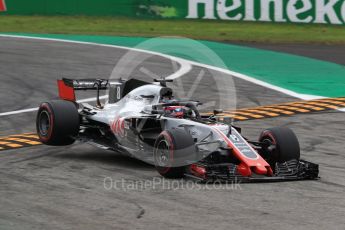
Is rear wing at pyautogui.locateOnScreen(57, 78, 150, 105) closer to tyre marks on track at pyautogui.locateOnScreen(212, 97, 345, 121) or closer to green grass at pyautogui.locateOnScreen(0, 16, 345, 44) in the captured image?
tyre marks on track at pyautogui.locateOnScreen(212, 97, 345, 121)

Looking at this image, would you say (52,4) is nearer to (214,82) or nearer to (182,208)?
(214,82)

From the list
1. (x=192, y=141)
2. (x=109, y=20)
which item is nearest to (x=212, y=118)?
(x=192, y=141)

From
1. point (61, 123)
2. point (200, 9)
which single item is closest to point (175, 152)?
point (61, 123)

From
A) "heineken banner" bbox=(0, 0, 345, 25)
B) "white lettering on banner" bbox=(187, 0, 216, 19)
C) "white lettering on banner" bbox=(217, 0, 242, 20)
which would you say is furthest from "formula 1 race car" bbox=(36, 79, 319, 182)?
"white lettering on banner" bbox=(187, 0, 216, 19)

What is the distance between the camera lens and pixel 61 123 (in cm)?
1530

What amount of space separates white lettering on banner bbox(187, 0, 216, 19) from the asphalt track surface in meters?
17.4

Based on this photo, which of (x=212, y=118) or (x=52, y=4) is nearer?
(x=212, y=118)

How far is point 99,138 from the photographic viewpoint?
51.3 ft

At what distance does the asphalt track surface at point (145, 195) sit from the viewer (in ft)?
35.4

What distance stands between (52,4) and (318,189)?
91.1ft

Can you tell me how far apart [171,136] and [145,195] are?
1.24 m

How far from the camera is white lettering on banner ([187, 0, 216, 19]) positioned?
36.1 meters

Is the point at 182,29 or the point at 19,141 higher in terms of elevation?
the point at 182,29

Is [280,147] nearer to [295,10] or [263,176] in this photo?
[263,176]
